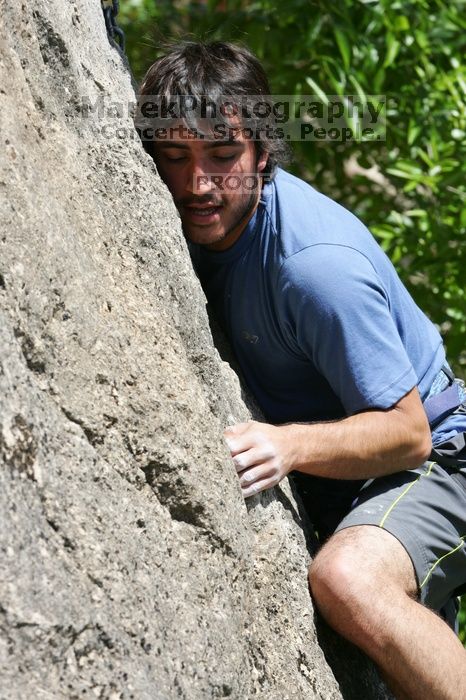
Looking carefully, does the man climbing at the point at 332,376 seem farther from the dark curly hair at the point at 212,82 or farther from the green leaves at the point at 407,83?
the green leaves at the point at 407,83

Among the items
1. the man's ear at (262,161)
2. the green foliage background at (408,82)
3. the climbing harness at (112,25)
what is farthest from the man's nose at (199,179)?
the green foliage background at (408,82)

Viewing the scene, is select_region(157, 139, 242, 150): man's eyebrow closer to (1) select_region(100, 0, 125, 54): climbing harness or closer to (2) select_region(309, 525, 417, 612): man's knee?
(1) select_region(100, 0, 125, 54): climbing harness

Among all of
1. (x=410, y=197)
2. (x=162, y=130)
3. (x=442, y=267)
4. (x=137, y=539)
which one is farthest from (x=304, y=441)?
(x=410, y=197)

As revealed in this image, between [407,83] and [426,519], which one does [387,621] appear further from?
[407,83]

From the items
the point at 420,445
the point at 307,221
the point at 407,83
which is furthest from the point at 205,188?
the point at 407,83

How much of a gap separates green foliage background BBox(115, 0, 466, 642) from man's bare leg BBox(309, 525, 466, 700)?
199 cm

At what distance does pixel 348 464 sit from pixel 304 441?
0.48 feet

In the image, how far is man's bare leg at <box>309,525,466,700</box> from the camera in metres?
2.56

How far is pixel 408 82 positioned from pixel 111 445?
2.96 meters

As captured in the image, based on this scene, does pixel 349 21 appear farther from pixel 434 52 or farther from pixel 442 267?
pixel 442 267

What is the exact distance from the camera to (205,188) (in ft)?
9.29

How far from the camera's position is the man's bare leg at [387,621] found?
2557 mm

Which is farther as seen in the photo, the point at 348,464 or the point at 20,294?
the point at 348,464

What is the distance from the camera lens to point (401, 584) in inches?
105
